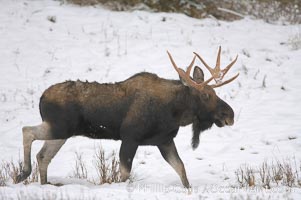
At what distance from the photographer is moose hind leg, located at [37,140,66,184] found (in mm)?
7229

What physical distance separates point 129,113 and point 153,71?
17.0ft

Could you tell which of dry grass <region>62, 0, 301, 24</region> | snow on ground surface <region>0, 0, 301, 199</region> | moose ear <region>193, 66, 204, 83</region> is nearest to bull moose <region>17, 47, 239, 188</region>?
moose ear <region>193, 66, 204, 83</region>

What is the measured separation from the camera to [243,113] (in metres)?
10.6

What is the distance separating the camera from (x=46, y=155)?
293 inches

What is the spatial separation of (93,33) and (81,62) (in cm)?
169

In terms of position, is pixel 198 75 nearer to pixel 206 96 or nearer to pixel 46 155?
pixel 206 96

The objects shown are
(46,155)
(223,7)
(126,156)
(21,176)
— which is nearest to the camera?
(21,176)

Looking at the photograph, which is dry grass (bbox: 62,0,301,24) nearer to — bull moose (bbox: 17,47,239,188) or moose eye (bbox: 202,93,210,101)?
bull moose (bbox: 17,47,239,188)

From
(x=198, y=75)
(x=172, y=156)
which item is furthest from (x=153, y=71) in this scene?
(x=172, y=156)

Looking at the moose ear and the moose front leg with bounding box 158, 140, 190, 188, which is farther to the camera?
the moose ear

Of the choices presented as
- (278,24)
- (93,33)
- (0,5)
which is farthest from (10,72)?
(278,24)

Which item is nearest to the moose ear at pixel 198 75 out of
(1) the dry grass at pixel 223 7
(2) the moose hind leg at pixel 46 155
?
(2) the moose hind leg at pixel 46 155

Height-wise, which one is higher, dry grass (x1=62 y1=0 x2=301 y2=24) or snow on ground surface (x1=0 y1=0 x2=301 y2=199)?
dry grass (x1=62 y1=0 x2=301 y2=24)

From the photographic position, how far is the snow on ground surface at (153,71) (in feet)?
26.9
